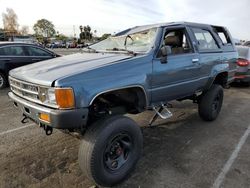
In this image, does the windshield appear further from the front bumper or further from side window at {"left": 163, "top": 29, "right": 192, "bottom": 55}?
the front bumper

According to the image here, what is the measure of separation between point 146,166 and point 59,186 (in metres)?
1.19

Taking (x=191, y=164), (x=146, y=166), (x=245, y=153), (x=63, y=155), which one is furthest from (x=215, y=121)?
(x=63, y=155)

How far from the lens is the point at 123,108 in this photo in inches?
144

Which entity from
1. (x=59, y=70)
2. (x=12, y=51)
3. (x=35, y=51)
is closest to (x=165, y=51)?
(x=59, y=70)

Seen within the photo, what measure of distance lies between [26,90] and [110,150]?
1262 mm

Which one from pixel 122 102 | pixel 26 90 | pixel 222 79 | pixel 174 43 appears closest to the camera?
pixel 26 90

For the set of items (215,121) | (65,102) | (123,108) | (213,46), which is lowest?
(215,121)

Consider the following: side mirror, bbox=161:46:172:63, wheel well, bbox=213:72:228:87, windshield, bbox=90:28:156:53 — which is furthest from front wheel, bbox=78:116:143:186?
wheel well, bbox=213:72:228:87

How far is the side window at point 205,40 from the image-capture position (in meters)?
4.87

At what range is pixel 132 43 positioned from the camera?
13.6 feet

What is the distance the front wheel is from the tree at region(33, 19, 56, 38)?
376 ft

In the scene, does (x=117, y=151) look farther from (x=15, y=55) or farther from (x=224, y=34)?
(x=15, y=55)

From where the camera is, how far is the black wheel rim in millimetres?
3156

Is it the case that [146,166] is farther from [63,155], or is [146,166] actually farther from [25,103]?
[25,103]
